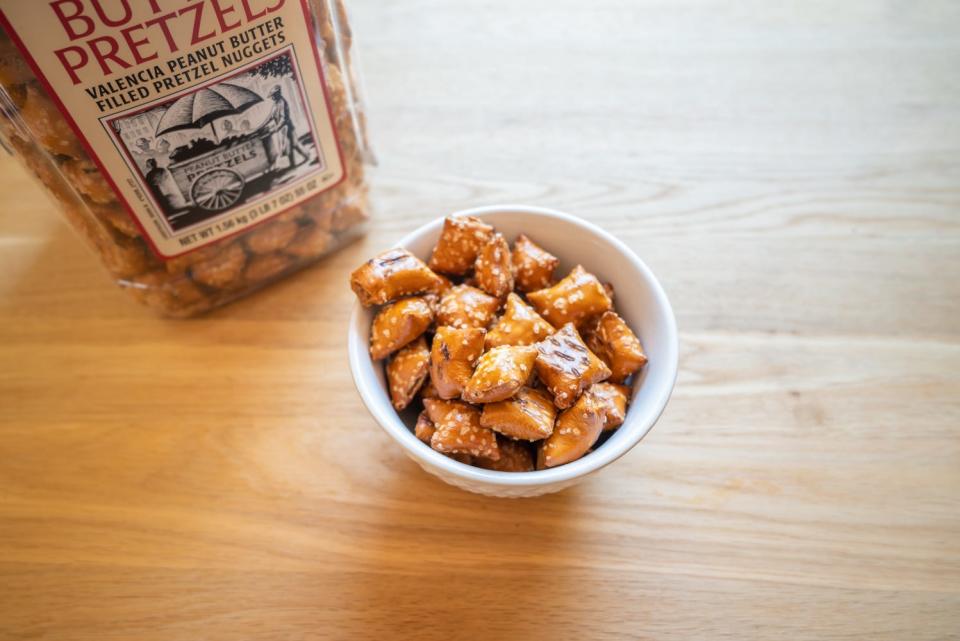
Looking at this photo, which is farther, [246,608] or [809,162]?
[809,162]

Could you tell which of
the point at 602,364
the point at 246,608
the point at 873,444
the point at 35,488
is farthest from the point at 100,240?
the point at 873,444

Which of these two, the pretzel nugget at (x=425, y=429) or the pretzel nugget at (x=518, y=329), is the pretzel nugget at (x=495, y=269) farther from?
the pretzel nugget at (x=425, y=429)

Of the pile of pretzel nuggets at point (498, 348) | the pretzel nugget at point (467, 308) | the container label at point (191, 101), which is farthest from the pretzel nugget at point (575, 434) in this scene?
the container label at point (191, 101)

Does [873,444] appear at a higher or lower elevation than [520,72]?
lower

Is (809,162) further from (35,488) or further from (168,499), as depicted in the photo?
(35,488)

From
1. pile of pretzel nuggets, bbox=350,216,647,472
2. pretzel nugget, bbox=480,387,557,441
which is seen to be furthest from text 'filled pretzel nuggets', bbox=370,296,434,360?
pretzel nugget, bbox=480,387,557,441

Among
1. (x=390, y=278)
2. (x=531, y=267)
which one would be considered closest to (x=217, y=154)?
(x=390, y=278)

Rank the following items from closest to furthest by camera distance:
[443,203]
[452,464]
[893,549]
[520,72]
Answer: [452,464] < [893,549] < [443,203] < [520,72]
